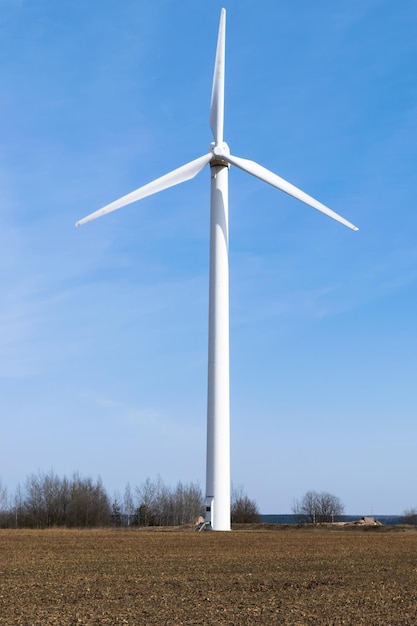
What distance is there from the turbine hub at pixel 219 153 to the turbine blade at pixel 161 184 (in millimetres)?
332

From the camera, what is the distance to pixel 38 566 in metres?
23.5

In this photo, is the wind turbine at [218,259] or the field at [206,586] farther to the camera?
the wind turbine at [218,259]

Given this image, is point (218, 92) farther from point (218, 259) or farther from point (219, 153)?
point (218, 259)

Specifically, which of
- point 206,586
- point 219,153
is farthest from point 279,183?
point 206,586

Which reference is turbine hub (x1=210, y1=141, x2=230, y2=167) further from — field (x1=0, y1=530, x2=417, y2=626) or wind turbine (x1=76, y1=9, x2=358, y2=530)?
field (x1=0, y1=530, x2=417, y2=626)

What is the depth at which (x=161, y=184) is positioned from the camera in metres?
48.2

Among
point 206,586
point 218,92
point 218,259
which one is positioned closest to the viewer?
point 206,586

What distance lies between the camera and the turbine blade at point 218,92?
164 ft

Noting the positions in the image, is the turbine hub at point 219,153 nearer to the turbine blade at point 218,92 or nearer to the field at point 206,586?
the turbine blade at point 218,92

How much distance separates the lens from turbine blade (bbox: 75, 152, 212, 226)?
46250mm

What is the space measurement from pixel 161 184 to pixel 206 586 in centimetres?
3234

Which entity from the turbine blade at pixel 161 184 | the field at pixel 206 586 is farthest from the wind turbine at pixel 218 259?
the field at pixel 206 586

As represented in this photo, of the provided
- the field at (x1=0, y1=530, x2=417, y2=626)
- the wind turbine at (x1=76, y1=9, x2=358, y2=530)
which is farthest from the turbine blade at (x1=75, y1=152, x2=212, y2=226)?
the field at (x1=0, y1=530, x2=417, y2=626)

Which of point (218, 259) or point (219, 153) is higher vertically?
point (219, 153)
